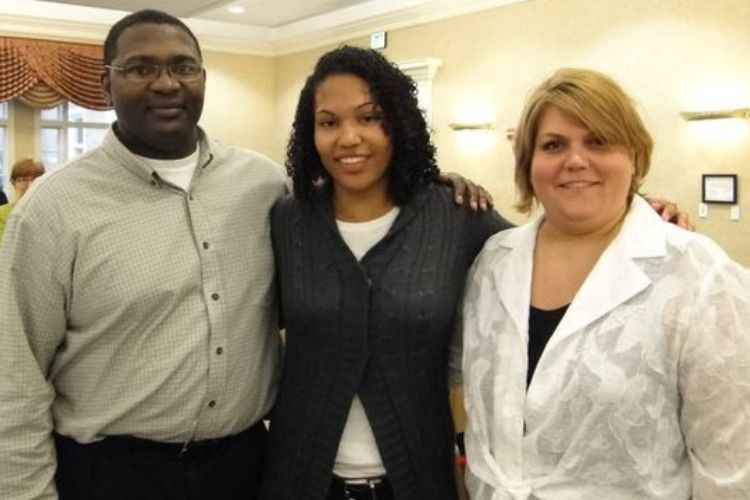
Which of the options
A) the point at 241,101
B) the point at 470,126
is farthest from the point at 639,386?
the point at 241,101

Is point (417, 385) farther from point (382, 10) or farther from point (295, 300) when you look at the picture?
point (382, 10)

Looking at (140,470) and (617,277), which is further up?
(617,277)

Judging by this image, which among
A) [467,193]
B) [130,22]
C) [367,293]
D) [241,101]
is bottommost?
[367,293]

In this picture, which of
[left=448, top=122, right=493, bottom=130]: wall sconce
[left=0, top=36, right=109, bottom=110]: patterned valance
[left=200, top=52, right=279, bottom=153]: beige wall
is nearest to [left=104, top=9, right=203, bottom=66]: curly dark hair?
[left=448, top=122, right=493, bottom=130]: wall sconce

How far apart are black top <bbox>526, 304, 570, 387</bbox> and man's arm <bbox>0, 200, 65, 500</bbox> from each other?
0.93 metres

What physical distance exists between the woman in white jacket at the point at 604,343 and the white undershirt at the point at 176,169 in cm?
73

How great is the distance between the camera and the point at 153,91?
1.58 metres

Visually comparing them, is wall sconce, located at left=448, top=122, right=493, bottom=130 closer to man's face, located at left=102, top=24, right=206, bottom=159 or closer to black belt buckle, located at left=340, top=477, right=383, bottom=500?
man's face, located at left=102, top=24, right=206, bottom=159

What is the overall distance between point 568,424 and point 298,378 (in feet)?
1.94

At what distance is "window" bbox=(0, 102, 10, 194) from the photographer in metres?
8.01

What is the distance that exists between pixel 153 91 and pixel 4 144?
7.43 metres

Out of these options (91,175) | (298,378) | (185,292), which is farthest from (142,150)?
(298,378)

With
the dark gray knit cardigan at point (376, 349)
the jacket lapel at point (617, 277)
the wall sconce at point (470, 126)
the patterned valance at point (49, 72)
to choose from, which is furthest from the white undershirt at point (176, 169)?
the patterned valance at point (49, 72)

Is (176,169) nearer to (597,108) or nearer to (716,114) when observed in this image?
(597,108)
